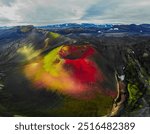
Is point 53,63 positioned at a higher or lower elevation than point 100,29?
lower

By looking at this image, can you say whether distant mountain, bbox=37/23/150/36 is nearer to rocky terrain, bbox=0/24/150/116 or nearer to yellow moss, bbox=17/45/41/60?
rocky terrain, bbox=0/24/150/116

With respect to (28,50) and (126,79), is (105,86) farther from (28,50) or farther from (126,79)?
(28,50)

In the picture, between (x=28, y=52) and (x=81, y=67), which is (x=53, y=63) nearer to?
(x=81, y=67)

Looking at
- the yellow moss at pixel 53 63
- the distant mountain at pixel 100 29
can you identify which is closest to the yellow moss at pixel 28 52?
the yellow moss at pixel 53 63

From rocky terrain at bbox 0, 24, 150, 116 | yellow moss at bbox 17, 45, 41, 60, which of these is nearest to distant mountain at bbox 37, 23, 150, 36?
rocky terrain at bbox 0, 24, 150, 116

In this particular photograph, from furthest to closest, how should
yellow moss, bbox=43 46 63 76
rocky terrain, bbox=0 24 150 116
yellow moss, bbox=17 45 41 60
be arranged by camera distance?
yellow moss, bbox=17 45 41 60 → yellow moss, bbox=43 46 63 76 → rocky terrain, bbox=0 24 150 116

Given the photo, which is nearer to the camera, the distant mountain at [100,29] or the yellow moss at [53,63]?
the yellow moss at [53,63]

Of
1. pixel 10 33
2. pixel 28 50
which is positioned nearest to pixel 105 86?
pixel 28 50

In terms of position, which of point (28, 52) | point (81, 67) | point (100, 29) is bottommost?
point (81, 67)

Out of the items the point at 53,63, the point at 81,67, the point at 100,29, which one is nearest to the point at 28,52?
the point at 53,63

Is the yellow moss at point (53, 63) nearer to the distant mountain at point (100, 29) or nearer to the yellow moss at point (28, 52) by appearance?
the yellow moss at point (28, 52)

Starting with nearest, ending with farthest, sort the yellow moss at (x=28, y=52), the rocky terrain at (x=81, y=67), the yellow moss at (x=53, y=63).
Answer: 1. the rocky terrain at (x=81, y=67)
2. the yellow moss at (x=53, y=63)
3. the yellow moss at (x=28, y=52)

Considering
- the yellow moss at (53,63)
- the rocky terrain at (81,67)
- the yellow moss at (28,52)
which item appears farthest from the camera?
the yellow moss at (28,52)
